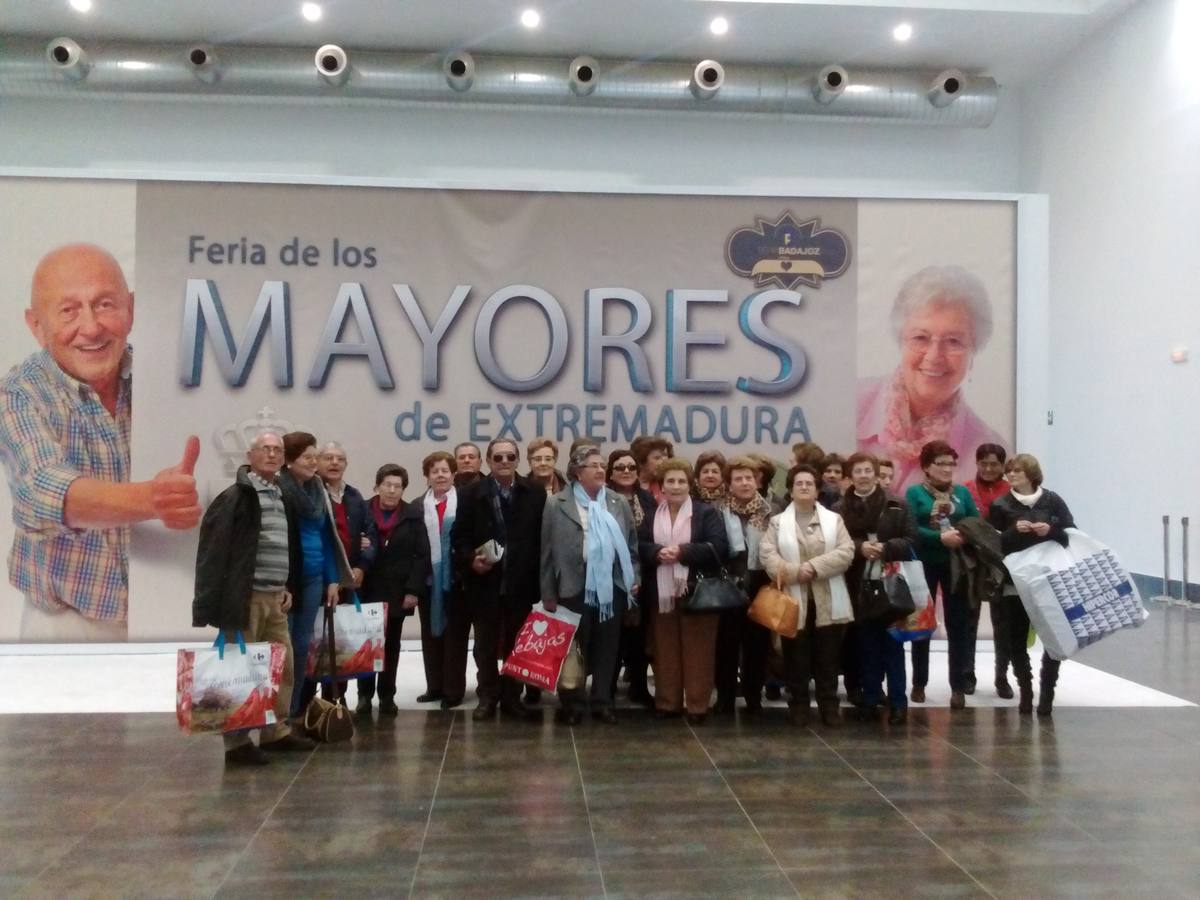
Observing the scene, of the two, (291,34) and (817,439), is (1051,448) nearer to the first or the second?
(817,439)

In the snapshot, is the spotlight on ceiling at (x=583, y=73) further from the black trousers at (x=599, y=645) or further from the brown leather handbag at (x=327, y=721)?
the brown leather handbag at (x=327, y=721)

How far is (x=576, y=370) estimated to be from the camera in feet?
24.8

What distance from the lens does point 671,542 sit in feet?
17.4

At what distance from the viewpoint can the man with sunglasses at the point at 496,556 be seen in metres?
5.29

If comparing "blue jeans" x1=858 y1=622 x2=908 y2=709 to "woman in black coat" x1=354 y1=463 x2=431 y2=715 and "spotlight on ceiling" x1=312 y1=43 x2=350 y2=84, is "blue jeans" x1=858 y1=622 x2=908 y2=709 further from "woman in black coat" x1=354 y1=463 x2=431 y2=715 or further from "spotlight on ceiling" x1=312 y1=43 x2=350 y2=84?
"spotlight on ceiling" x1=312 y1=43 x2=350 y2=84

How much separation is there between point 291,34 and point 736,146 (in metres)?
4.84

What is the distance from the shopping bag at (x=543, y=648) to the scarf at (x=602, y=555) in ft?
0.52

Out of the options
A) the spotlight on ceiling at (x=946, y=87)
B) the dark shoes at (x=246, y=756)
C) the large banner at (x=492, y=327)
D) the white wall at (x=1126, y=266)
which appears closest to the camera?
the dark shoes at (x=246, y=756)

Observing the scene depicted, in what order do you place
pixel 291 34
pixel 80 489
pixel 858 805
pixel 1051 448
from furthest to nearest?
1. pixel 1051 448
2. pixel 291 34
3. pixel 80 489
4. pixel 858 805

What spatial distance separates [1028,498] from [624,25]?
22.2 feet

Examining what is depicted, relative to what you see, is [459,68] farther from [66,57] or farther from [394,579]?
[394,579]

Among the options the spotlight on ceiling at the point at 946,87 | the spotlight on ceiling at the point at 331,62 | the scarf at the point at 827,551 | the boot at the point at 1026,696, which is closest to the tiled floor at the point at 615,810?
the boot at the point at 1026,696

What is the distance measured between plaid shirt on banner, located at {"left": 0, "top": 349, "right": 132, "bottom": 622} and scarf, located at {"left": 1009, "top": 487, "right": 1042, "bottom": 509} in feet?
19.2

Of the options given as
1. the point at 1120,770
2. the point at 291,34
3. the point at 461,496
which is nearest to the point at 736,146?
the point at 291,34
